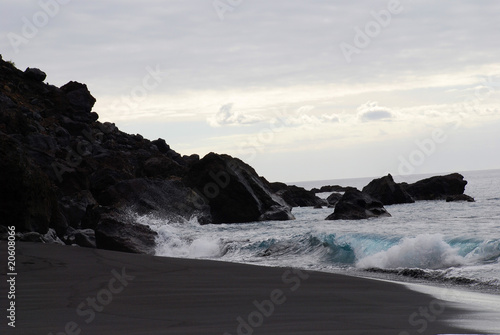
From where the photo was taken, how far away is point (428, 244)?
12555 millimetres

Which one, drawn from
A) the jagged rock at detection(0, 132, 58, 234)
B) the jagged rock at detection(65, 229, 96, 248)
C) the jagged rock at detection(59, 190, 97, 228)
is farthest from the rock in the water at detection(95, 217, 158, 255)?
the jagged rock at detection(59, 190, 97, 228)

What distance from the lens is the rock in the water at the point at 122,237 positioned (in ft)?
48.2

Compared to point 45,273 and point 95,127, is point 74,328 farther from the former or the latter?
point 95,127

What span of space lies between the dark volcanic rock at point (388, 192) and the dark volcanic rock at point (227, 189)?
19.6 m

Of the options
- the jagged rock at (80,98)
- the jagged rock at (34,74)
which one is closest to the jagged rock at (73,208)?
the jagged rock at (80,98)

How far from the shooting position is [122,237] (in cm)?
1494

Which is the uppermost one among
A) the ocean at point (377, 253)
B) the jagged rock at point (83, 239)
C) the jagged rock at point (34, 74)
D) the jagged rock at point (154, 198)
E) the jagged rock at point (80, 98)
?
the jagged rock at point (34, 74)

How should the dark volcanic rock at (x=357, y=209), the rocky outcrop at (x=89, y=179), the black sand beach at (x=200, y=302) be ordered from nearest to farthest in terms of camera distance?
the black sand beach at (x=200, y=302) → the rocky outcrop at (x=89, y=179) → the dark volcanic rock at (x=357, y=209)

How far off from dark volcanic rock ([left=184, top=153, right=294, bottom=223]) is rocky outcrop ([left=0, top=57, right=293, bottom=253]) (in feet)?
0.17

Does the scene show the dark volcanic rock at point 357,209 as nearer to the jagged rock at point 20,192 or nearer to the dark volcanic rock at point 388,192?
the dark volcanic rock at point 388,192

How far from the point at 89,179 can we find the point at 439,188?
38424mm

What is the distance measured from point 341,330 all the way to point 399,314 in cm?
126

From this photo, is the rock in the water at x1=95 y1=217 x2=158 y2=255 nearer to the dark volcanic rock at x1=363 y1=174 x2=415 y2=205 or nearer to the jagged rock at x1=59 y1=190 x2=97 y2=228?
the jagged rock at x1=59 y1=190 x2=97 y2=228

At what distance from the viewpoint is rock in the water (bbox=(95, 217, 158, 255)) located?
14680mm
